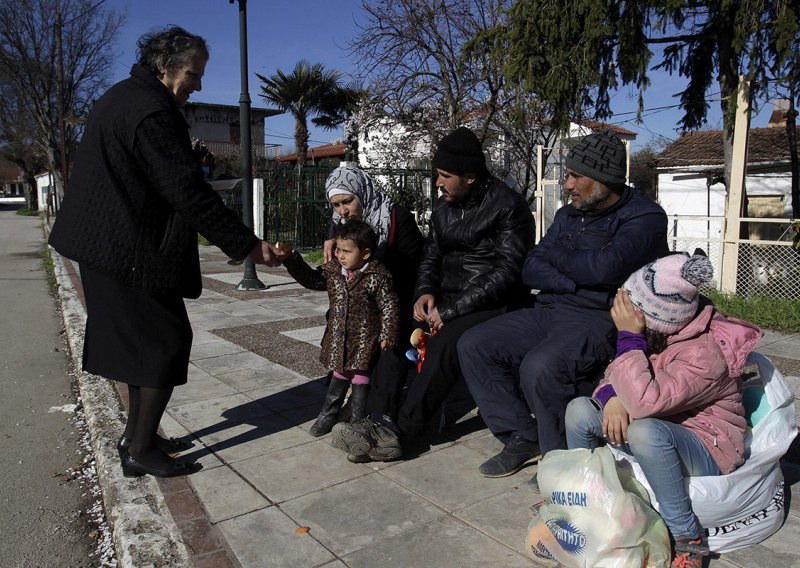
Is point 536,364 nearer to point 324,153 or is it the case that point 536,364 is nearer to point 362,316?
point 362,316

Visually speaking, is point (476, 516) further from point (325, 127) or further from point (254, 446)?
point (325, 127)

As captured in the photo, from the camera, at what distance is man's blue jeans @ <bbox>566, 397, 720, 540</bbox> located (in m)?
2.36

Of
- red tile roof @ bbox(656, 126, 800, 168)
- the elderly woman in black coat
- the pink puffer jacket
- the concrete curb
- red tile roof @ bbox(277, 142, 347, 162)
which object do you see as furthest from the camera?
red tile roof @ bbox(277, 142, 347, 162)

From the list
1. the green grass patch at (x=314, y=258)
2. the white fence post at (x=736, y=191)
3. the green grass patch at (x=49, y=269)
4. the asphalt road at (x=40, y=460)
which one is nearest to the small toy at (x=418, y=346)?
the asphalt road at (x=40, y=460)

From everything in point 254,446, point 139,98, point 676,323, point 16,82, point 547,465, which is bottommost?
point 254,446

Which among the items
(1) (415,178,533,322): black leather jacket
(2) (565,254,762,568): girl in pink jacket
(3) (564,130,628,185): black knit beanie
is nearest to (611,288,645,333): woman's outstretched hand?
(2) (565,254,762,568): girl in pink jacket

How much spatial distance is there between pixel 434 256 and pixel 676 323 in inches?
70.7

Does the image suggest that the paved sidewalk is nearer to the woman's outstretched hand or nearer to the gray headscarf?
the woman's outstretched hand

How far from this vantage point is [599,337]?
3.11 meters

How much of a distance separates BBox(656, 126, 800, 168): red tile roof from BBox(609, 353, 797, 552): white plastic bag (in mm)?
15733

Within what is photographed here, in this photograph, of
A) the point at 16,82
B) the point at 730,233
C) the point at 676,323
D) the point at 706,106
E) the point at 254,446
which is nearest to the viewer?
the point at 676,323

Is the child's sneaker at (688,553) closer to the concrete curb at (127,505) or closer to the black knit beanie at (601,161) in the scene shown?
the black knit beanie at (601,161)

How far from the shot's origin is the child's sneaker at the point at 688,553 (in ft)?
7.77

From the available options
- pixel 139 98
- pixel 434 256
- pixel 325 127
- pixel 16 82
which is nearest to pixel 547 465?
pixel 434 256
